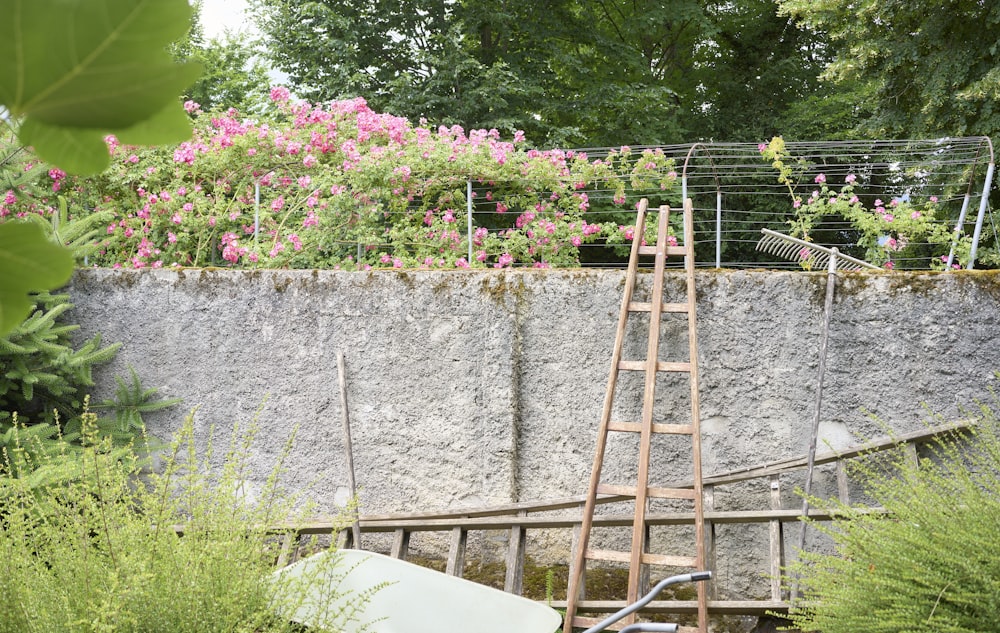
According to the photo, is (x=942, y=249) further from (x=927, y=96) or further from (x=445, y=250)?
(x=445, y=250)

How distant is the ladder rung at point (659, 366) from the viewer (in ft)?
10.0

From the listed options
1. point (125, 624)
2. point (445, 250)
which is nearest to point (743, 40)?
point (445, 250)

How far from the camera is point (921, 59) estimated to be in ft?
23.6

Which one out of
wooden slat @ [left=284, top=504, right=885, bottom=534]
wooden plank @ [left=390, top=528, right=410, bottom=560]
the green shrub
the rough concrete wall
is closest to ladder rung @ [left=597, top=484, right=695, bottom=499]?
wooden slat @ [left=284, top=504, right=885, bottom=534]

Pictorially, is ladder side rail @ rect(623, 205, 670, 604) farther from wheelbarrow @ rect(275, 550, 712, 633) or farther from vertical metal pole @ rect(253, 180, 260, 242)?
vertical metal pole @ rect(253, 180, 260, 242)

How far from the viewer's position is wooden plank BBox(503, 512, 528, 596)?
10.2 feet

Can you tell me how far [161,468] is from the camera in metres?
3.59

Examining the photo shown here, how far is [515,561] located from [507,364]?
745 mm

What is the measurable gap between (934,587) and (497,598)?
45.7 inches

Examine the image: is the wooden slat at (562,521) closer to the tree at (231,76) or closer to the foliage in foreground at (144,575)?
the foliage in foreground at (144,575)

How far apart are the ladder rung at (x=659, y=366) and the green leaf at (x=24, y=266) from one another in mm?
2954

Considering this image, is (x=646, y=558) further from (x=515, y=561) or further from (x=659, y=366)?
(x=659, y=366)

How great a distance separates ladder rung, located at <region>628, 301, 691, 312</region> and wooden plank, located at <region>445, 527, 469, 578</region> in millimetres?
1030

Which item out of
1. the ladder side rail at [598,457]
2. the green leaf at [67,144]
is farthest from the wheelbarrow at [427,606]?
the green leaf at [67,144]
